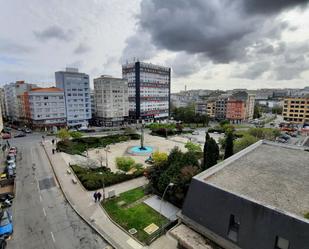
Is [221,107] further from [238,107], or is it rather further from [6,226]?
[6,226]

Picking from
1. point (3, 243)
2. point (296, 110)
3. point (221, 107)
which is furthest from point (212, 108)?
point (3, 243)

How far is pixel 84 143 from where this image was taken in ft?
171

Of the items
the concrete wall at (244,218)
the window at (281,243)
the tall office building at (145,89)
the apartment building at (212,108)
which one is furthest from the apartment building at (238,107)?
the window at (281,243)

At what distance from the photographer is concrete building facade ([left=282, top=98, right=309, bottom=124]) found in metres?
84.0

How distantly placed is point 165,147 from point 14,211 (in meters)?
36.6

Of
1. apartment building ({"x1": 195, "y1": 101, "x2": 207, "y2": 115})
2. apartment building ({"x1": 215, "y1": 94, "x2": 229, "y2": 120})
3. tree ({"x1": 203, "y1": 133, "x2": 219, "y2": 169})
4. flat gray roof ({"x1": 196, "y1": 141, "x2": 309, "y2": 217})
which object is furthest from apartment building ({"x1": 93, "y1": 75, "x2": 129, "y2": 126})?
flat gray roof ({"x1": 196, "y1": 141, "x2": 309, "y2": 217})

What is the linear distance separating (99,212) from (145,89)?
81.3 metres

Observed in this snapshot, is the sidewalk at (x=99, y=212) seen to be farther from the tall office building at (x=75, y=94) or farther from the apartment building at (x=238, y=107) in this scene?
the apartment building at (x=238, y=107)

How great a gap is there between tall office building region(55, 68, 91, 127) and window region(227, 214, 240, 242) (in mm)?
76059

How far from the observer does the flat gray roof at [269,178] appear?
1302cm

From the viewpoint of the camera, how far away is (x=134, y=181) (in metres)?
29.1

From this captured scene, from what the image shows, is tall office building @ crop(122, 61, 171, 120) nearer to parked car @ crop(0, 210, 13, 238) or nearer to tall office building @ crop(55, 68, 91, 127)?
tall office building @ crop(55, 68, 91, 127)

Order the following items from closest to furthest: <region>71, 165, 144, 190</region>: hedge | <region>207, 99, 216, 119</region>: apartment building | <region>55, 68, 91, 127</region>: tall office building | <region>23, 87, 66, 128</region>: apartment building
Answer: <region>71, 165, 144, 190</region>: hedge → <region>23, 87, 66, 128</region>: apartment building → <region>55, 68, 91, 127</region>: tall office building → <region>207, 99, 216, 119</region>: apartment building

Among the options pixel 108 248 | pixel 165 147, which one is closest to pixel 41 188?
pixel 108 248
